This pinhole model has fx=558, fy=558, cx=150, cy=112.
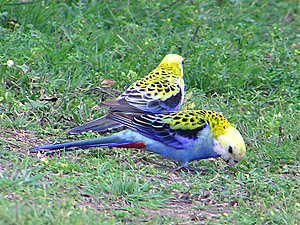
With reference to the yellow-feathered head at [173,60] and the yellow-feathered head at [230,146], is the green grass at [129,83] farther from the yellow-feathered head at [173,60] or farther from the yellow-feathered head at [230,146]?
the yellow-feathered head at [173,60]

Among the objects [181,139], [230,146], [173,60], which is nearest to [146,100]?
[181,139]

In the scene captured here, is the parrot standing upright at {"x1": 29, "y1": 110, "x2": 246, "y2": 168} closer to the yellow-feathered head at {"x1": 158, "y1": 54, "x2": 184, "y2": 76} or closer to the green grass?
the green grass

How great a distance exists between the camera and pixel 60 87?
6262 millimetres

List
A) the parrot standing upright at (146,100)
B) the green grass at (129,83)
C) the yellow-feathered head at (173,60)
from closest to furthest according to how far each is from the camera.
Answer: the green grass at (129,83) < the parrot standing upright at (146,100) < the yellow-feathered head at (173,60)

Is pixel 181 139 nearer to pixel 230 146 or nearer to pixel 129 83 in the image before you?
pixel 230 146

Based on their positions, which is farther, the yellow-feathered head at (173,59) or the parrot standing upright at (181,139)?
the yellow-feathered head at (173,59)

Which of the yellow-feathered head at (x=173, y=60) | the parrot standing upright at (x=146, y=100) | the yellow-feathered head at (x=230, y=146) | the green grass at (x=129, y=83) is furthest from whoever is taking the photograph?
the yellow-feathered head at (x=173, y=60)

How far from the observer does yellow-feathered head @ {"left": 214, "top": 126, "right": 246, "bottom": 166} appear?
5074 mm

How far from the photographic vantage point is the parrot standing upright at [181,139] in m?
5.12

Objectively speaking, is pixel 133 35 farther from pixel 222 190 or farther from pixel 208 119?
pixel 222 190

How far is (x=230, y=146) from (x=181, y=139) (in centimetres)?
46

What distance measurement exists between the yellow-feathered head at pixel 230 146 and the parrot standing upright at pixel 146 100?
86cm

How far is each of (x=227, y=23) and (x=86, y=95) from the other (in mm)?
2652

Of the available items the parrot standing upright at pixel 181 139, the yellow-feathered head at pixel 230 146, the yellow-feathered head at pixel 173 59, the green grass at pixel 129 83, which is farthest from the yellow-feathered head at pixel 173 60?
the yellow-feathered head at pixel 230 146
